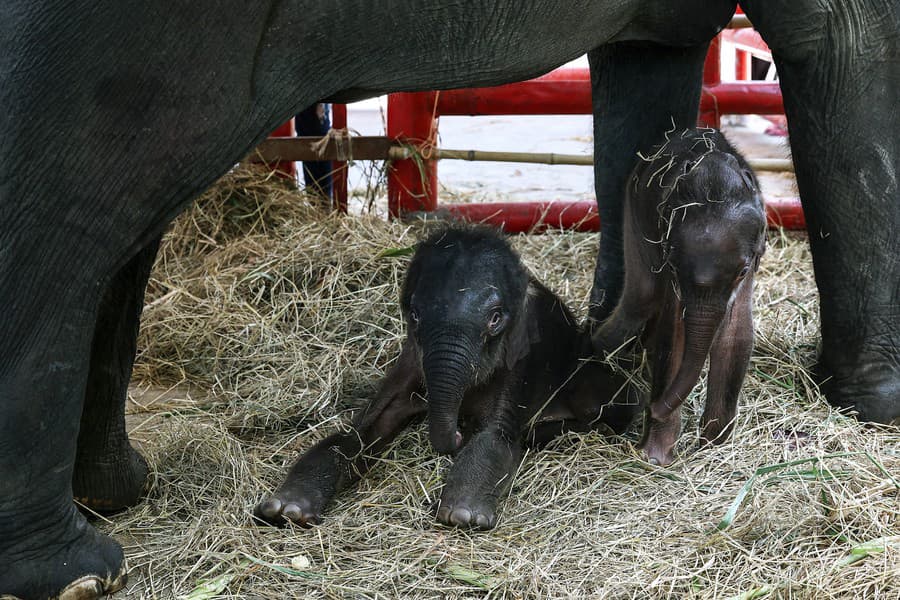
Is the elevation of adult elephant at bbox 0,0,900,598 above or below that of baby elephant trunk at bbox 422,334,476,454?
above

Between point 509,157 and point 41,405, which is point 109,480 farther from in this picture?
point 509,157

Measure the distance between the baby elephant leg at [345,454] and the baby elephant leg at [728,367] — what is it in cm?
88

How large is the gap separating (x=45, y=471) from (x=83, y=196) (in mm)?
631

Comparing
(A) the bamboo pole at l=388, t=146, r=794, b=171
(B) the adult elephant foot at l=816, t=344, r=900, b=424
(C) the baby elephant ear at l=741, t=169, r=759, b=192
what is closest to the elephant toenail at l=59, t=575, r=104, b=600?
(C) the baby elephant ear at l=741, t=169, r=759, b=192

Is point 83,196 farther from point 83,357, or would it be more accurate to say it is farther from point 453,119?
point 453,119

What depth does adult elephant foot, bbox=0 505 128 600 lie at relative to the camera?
2.67 m

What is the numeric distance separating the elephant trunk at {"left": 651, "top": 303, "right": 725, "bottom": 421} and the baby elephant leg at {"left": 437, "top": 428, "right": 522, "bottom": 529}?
1.62 ft

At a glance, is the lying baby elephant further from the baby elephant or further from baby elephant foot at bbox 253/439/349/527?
the baby elephant

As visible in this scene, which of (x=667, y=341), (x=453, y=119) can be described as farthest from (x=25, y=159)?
(x=453, y=119)

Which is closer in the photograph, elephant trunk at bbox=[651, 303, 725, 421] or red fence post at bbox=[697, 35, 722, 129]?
elephant trunk at bbox=[651, 303, 725, 421]

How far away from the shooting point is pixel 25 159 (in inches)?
98.3

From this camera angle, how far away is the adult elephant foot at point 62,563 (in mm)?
2670

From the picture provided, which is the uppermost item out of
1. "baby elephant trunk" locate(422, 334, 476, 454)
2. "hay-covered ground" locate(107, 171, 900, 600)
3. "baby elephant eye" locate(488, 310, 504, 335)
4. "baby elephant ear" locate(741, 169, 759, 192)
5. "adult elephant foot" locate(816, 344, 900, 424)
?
"baby elephant ear" locate(741, 169, 759, 192)

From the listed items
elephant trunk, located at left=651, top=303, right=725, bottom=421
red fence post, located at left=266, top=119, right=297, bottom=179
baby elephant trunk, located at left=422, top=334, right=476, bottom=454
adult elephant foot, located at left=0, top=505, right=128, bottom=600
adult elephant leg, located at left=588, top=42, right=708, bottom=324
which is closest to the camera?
adult elephant foot, located at left=0, top=505, right=128, bottom=600
